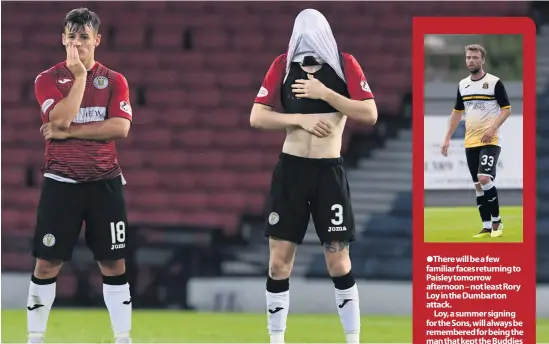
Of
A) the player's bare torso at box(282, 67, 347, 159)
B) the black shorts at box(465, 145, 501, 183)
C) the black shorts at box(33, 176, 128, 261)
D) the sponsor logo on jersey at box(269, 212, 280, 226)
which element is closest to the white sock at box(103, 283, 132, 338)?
the black shorts at box(33, 176, 128, 261)

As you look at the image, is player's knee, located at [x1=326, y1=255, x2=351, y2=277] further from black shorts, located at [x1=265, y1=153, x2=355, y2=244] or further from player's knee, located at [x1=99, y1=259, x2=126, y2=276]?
player's knee, located at [x1=99, y1=259, x2=126, y2=276]

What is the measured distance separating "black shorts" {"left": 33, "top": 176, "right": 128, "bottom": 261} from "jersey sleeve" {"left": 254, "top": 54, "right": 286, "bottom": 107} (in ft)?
2.69

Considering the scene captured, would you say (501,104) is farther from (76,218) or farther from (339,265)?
(76,218)

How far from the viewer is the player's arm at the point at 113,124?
18.3ft

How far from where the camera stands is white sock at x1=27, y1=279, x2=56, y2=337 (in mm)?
5734

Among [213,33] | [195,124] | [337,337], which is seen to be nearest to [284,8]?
[213,33]

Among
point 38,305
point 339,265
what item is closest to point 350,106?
point 339,265

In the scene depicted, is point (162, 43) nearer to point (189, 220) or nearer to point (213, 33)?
point (213, 33)

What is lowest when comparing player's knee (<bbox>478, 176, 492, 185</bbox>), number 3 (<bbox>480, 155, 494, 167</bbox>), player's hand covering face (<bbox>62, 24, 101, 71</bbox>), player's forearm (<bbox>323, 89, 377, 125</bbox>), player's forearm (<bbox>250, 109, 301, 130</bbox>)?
player's knee (<bbox>478, 176, 492, 185</bbox>)

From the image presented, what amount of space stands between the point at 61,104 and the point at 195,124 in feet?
11.1

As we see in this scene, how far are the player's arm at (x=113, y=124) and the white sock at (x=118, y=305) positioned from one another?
74cm

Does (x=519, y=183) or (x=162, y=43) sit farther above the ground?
(x=162, y=43)

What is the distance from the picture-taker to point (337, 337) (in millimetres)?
7148

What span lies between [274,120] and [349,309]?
96cm
